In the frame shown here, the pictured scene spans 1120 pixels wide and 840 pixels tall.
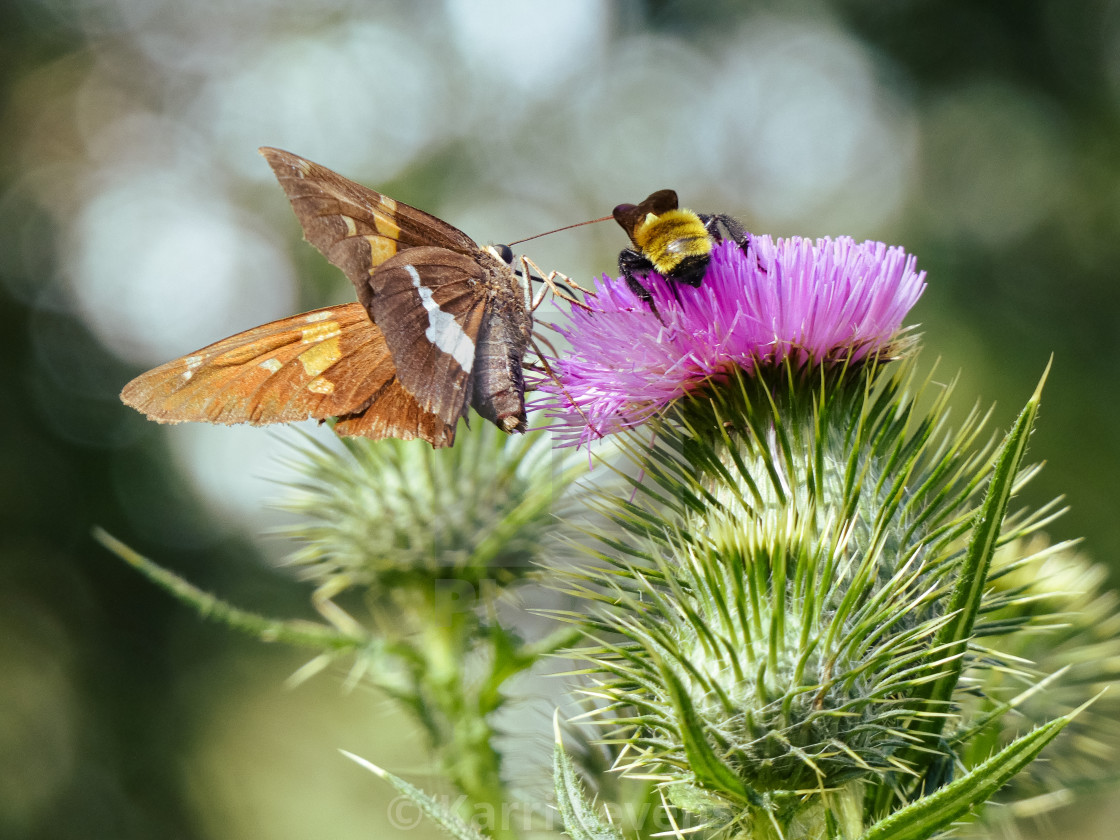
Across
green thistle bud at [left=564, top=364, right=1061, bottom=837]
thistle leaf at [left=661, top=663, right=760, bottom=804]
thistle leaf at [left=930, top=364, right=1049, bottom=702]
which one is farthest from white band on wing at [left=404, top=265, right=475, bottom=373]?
thistle leaf at [left=930, top=364, right=1049, bottom=702]

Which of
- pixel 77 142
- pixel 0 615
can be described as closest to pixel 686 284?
pixel 0 615

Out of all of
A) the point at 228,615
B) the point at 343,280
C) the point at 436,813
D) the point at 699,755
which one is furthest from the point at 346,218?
the point at 343,280

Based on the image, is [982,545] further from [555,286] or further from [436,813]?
[555,286]

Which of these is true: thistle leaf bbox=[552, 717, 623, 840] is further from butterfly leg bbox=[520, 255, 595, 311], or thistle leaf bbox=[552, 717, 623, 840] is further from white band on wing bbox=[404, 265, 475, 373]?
butterfly leg bbox=[520, 255, 595, 311]

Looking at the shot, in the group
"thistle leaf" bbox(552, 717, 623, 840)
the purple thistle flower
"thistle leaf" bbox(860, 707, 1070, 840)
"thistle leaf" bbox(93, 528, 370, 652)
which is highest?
the purple thistle flower

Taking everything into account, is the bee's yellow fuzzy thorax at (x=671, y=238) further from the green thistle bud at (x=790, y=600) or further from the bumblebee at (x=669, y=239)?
the green thistle bud at (x=790, y=600)

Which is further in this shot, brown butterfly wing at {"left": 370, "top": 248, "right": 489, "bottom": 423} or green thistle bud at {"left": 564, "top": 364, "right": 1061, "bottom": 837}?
brown butterfly wing at {"left": 370, "top": 248, "right": 489, "bottom": 423}

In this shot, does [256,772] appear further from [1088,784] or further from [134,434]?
[1088,784]
